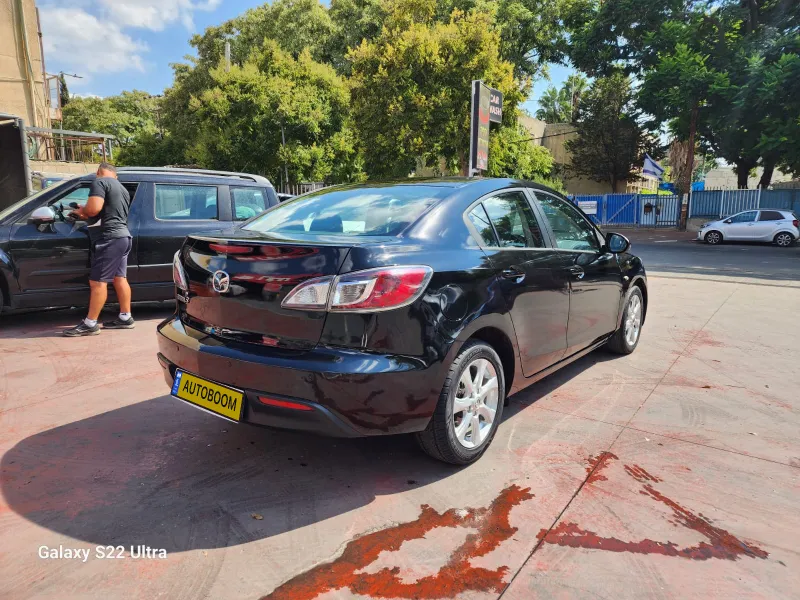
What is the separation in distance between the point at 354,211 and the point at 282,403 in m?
1.26

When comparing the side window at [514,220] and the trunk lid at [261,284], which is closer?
the trunk lid at [261,284]

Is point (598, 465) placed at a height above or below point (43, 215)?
below

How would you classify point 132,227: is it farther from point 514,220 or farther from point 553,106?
point 553,106

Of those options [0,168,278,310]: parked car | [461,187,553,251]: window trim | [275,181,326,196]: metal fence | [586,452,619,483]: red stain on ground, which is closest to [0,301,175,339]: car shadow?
[0,168,278,310]: parked car

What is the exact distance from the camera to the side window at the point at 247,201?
7.36 m

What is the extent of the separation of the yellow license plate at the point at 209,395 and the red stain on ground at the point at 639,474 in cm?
208

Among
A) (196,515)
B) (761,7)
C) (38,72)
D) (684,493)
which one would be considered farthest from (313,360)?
(761,7)

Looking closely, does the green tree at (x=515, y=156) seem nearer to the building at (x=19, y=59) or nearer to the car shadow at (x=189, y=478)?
the building at (x=19, y=59)

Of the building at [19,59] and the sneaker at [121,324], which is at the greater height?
the building at [19,59]

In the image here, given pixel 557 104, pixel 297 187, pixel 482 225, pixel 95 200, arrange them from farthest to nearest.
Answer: pixel 557 104 → pixel 297 187 → pixel 95 200 → pixel 482 225

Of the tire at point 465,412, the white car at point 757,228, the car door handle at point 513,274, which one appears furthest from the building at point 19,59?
the white car at point 757,228

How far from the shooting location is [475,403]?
3084 mm

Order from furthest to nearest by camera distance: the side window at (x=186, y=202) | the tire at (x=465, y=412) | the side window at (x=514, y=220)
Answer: the side window at (x=186, y=202) → the side window at (x=514, y=220) → the tire at (x=465, y=412)

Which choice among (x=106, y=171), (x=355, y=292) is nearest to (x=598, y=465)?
(x=355, y=292)
